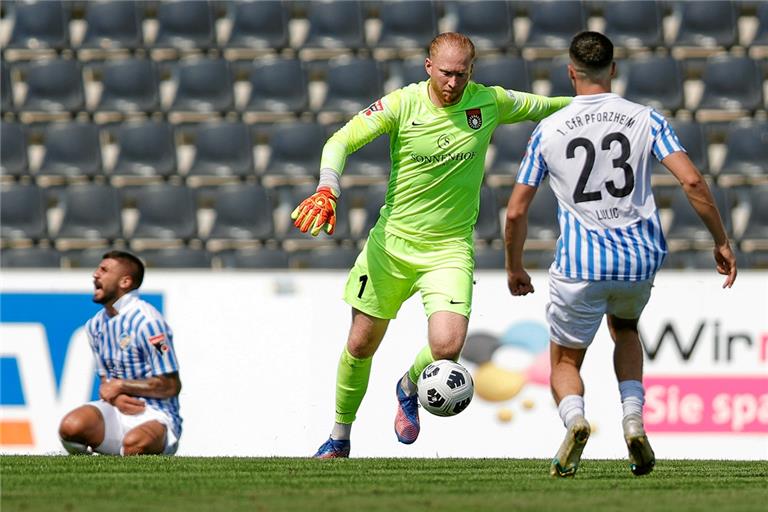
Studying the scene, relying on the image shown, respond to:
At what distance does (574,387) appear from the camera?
6.23 m

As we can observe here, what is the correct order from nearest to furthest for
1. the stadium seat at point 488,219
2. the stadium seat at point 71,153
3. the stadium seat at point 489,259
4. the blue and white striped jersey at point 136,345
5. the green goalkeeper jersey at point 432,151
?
the green goalkeeper jersey at point 432,151 < the blue and white striped jersey at point 136,345 < the stadium seat at point 489,259 < the stadium seat at point 488,219 < the stadium seat at point 71,153

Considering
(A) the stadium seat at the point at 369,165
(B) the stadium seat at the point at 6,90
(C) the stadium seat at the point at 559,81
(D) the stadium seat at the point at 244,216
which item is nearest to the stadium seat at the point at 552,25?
(C) the stadium seat at the point at 559,81

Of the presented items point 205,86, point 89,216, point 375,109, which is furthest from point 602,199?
point 205,86

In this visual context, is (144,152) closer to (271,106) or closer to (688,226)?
(271,106)

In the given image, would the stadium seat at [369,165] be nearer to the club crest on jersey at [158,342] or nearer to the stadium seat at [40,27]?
the stadium seat at [40,27]

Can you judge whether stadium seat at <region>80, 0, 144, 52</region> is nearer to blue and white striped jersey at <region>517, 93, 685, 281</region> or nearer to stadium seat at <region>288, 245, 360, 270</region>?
stadium seat at <region>288, 245, 360, 270</region>

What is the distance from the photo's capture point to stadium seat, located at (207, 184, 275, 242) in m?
12.1

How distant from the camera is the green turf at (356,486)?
5.08 meters

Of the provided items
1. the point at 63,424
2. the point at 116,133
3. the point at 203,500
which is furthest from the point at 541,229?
the point at 203,500

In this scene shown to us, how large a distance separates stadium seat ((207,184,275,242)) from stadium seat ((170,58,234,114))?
1.17 meters

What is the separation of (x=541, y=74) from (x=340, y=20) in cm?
199

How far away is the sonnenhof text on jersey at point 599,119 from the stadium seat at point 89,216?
6.89 metres

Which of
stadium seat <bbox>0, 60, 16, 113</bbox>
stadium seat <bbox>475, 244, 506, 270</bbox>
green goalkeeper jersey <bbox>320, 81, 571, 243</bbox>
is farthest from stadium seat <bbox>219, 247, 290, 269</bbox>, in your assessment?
green goalkeeper jersey <bbox>320, 81, 571, 243</bbox>

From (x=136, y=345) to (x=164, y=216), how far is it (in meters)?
3.66
